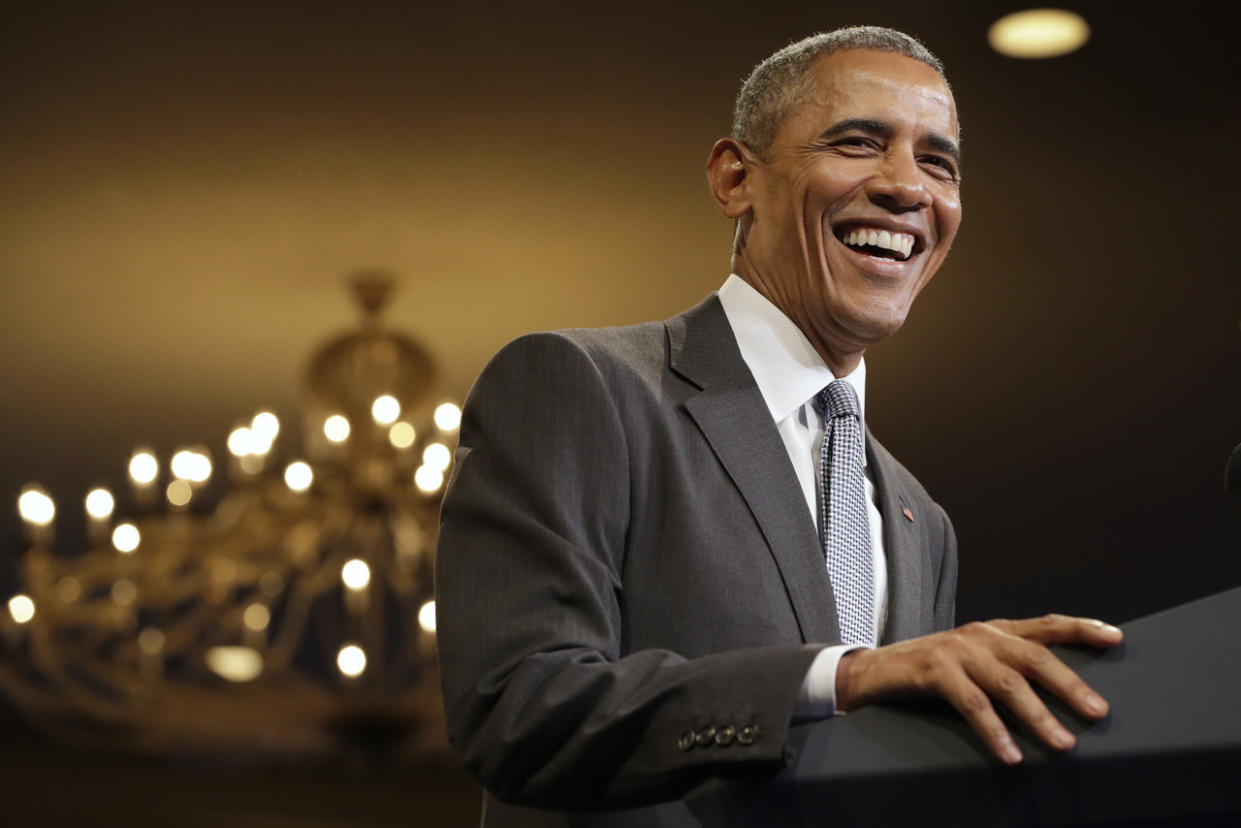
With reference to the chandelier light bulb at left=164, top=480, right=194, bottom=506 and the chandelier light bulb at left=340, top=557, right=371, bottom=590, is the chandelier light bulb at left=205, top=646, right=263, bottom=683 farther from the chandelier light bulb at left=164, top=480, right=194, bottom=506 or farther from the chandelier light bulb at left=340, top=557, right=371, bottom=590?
the chandelier light bulb at left=164, top=480, right=194, bottom=506

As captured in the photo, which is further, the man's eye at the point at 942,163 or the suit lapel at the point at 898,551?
the man's eye at the point at 942,163

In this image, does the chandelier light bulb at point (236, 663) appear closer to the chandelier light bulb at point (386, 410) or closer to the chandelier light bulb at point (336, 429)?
the chandelier light bulb at point (336, 429)

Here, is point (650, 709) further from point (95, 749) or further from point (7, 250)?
point (95, 749)

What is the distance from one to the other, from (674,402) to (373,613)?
3910 millimetres

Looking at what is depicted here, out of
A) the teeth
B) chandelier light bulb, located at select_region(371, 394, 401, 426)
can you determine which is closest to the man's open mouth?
the teeth

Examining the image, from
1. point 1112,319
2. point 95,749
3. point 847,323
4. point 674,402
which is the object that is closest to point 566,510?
point 674,402

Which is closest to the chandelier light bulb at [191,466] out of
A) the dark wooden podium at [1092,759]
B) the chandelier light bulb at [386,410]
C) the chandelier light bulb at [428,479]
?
the chandelier light bulb at [386,410]

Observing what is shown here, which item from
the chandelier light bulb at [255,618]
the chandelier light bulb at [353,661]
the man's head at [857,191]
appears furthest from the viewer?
the chandelier light bulb at [255,618]

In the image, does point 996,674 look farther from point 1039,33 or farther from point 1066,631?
point 1039,33

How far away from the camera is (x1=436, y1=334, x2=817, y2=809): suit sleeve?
819 millimetres

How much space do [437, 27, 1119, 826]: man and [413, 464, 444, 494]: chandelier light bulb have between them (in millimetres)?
3065

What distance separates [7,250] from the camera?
4.64 m

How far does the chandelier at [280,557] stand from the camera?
15.2ft

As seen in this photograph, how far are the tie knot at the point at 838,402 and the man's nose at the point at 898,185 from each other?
182 millimetres
